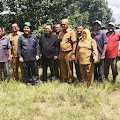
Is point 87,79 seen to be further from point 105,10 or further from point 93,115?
point 105,10

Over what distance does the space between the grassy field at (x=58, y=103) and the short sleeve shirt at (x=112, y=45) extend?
890 millimetres

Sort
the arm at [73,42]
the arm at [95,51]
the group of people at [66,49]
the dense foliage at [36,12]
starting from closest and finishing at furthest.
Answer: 1. the arm at [95,51]
2. the group of people at [66,49]
3. the arm at [73,42]
4. the dense foliage at [36,12]

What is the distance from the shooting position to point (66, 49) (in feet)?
14.7

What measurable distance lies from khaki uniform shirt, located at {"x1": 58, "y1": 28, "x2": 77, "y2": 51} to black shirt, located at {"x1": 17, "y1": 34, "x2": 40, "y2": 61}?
0.81 meters

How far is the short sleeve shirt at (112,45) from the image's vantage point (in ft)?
14.4

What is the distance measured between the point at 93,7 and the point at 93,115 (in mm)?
31374

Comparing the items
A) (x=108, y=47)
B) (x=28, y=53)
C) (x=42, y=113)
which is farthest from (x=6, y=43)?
(x=108, y=47)

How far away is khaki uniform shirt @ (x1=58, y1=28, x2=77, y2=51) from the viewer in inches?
172

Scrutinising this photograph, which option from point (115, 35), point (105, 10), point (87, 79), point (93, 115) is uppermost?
point (105, 10)

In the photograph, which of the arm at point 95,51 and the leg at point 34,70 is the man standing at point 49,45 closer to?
the leg at point 34,70

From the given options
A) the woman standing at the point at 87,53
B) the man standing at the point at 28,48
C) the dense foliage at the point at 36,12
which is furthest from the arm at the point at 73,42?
the dense foliage at the point at 36,12

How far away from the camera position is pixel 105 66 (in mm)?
4793

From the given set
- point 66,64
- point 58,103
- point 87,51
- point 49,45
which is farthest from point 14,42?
point 58,103

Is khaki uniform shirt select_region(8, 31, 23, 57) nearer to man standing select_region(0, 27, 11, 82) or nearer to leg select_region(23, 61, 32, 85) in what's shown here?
man standing select_region(0, 27, 11, 82)
